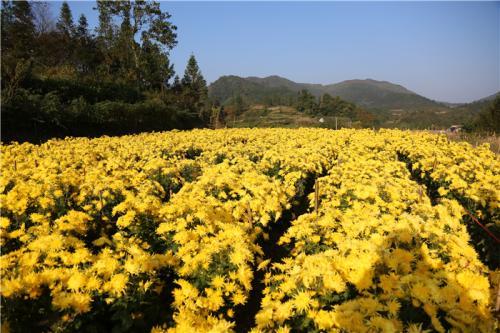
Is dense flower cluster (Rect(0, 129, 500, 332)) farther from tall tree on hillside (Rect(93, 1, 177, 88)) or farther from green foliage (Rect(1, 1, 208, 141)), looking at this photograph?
tall tree on hillside (Rect(93, 1, 177, 88))

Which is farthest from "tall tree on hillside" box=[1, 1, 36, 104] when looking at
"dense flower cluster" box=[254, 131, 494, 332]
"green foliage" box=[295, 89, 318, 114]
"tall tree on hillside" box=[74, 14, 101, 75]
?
"green foliage" box=[295, 89, 318, 114]

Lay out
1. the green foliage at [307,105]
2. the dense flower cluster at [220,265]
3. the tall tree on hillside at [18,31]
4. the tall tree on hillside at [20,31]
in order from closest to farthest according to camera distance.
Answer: the dense flower cluster at [220,265], the tall tree on hillside at [18,31], the tall tree on hillside at [20,31], the green foliage at [307,105]

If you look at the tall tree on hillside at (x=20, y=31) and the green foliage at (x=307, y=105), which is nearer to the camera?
the tall tree on hillside at (x=20, y=31)

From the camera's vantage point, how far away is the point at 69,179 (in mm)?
5457

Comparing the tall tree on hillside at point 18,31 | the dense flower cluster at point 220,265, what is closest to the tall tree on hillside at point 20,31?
the tall tree on hillside at point 18,31

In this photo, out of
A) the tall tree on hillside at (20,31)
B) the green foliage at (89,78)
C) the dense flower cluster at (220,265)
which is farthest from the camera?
the tall tree on hillside at (20,31)

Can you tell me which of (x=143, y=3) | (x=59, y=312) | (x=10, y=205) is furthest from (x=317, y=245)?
(x=143, y=3)

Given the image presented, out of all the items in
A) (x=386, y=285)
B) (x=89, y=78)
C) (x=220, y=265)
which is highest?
(x=89, y=78)

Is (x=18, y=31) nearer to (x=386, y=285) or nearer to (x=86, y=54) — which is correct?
(x=86, y=54)

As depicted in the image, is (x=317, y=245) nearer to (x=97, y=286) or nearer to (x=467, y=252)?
(x=467, y=252)

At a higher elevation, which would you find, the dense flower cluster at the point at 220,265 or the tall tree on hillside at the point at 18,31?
the tall tree on hillside at the point at 18,31

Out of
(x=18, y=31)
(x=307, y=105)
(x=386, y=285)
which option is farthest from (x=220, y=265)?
(x=307, y=105)

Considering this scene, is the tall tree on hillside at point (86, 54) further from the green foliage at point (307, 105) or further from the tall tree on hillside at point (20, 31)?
the green foliage at point (307, 105)

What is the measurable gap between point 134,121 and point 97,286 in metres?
20.3
